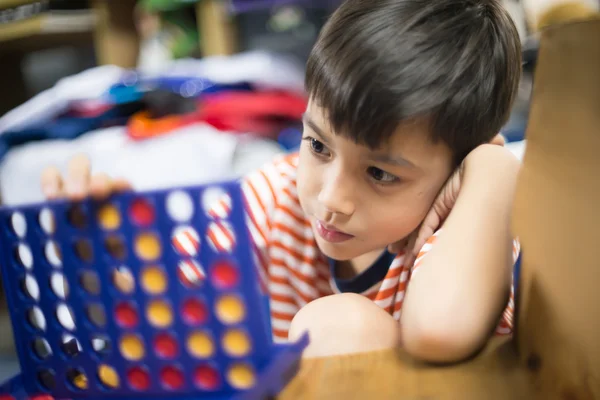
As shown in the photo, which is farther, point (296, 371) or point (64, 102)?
point (64, 102)

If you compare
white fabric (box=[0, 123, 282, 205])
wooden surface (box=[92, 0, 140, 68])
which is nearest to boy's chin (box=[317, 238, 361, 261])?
white fabric (box=[0, 123, 282, 205])

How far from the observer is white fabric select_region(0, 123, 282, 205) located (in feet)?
3.47

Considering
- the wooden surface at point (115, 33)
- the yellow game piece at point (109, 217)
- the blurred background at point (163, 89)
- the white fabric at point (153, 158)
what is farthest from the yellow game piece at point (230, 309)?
the wooden surface at point (115, 33)

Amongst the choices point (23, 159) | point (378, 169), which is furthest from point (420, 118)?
point (23, 159)

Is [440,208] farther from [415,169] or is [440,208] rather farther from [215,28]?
[215,28]

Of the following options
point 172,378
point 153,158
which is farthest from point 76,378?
point 153,158

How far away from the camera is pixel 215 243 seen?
0.38m

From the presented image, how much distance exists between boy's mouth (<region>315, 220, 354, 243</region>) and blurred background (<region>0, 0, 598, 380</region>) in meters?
0.37

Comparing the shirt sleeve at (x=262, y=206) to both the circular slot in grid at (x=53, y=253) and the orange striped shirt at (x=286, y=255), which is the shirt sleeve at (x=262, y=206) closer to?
the orange striped shirt at (x=286, y=255)

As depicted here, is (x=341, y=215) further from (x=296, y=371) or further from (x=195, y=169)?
(x=195, y=169)

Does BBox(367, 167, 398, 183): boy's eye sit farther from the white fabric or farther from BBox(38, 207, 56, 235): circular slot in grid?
the white fabric

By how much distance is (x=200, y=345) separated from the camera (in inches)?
16.2

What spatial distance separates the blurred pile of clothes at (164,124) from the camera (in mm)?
1067

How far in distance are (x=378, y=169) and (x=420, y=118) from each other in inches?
2.4
